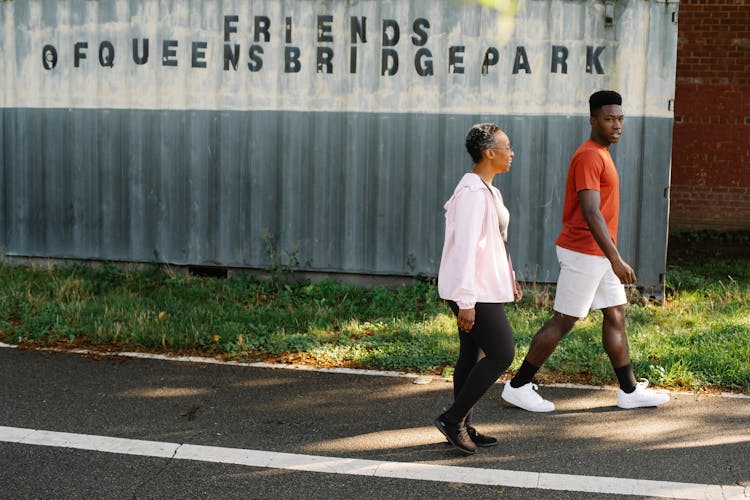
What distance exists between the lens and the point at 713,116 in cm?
1405

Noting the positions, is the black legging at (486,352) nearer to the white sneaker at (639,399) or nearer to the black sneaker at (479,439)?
the black sneaker at (479,439)

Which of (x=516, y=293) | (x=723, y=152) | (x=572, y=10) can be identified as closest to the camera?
(x=516, y=293)

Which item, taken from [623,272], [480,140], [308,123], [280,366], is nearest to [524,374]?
[623,272]

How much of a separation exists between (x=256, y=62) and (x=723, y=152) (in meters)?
7.97

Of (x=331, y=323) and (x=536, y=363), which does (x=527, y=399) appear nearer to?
(x=536, y=363)

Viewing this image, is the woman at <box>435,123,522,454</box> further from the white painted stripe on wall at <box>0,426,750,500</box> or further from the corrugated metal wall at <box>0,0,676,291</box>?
the corrugated metal wall at <box>0,0,676,291</box>

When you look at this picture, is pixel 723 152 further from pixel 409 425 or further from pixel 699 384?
pixel 409 425

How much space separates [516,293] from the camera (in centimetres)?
516

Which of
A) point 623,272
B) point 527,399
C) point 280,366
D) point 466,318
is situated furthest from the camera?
point 280,366

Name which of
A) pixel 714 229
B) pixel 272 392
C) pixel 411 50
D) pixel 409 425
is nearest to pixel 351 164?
pixel 411 50

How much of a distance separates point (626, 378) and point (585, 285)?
67 cm

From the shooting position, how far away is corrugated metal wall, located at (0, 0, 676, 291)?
29.3ft

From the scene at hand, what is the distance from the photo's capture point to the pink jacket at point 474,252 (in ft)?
15.7

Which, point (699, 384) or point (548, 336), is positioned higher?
point (548, 336)
